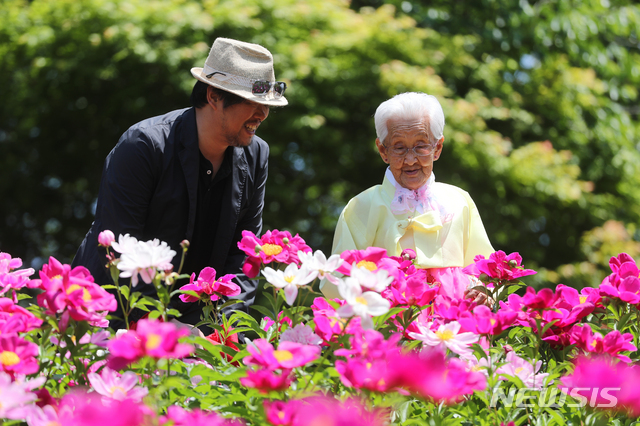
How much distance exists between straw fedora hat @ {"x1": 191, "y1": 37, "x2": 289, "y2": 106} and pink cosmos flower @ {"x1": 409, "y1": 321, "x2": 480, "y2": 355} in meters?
1.29

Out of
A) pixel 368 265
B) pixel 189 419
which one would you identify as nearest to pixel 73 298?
pixel 189 419

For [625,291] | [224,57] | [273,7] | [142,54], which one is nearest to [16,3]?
[142,54]

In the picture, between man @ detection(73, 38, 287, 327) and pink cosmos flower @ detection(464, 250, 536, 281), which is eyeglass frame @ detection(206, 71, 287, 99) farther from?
pink cosmos flower @ detection(464, 250, 536, 281)

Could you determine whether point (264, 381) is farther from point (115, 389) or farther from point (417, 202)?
point (417, 202)

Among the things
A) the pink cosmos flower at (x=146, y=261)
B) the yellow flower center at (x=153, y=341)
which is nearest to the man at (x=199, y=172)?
the pink cosmos flower at (x=146, y=261)

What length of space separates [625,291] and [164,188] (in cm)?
166

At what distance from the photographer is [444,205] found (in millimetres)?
2400

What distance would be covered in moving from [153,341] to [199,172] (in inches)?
61.1

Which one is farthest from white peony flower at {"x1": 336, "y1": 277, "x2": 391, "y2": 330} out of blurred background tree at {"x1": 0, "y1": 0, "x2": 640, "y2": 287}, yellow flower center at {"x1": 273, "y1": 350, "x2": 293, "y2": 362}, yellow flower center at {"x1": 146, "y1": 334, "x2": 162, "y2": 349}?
blurred background tree at {"x1": 0, "y1": 0, "x2": 640, "y2": 287}

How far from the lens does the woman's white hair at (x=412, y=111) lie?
2.29 m

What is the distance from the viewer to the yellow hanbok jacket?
2312 millimetres

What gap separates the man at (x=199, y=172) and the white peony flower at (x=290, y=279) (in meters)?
1.01

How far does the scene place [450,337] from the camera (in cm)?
133

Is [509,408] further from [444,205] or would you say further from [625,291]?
[444,205]
